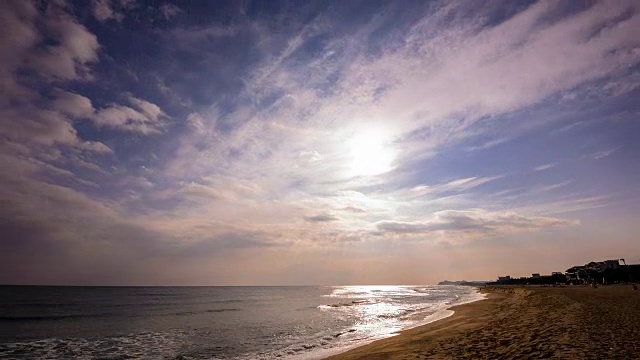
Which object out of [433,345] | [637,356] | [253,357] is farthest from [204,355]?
[637,356]

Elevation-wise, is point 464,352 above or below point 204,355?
above

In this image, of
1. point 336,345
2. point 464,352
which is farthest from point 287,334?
point 464,352

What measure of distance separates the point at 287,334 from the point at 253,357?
29.6 ft

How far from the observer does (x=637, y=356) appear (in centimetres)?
1094

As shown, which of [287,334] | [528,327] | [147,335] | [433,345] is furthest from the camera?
[147,335]

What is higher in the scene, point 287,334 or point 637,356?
point 637,356

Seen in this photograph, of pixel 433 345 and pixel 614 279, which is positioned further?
pixel 614 279

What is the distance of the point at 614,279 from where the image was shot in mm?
102125

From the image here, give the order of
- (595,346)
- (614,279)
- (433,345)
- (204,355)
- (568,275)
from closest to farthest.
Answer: (595,346) < (433,345) < (204,355) < (614,279) < (568,275)

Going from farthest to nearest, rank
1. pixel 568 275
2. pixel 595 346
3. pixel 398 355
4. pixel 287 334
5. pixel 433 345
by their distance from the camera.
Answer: pixel 568 275 < pixel 287 334 < pixel 433 345 < pixel 398 355 < pixel 595 346

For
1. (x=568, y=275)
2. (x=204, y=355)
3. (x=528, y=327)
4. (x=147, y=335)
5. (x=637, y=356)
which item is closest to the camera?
(x=637, y=356)

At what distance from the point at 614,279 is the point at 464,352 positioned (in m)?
123

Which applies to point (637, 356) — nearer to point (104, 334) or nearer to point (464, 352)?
point (464, 352)

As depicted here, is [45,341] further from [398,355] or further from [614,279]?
[614,279]
